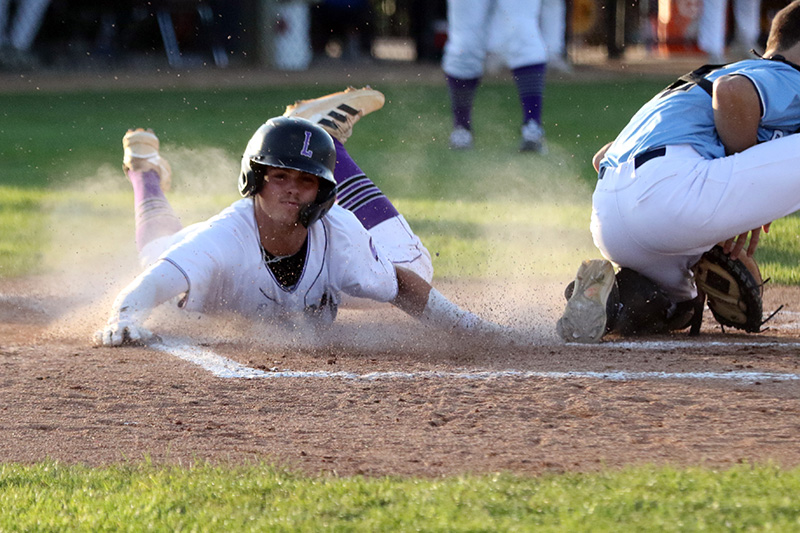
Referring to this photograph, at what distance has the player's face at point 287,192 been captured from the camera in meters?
4.45

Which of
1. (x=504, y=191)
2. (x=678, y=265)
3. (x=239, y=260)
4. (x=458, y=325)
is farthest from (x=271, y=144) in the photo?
(x=504, y=191)

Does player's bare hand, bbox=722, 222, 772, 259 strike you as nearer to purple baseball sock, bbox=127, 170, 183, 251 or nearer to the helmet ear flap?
the helmet ear flap

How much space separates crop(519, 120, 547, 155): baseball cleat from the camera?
34.5ft

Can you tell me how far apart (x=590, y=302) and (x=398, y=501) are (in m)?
1.99

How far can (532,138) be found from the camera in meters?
10.5

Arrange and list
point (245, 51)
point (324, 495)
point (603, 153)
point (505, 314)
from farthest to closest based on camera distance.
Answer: point (245, 51) → point (505, 314) → point (603, 153) → point (324, 495)

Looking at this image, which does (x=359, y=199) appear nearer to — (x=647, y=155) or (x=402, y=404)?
(x=647, y=155)

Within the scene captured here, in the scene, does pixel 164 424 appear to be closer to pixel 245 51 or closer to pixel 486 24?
pixel 486 24

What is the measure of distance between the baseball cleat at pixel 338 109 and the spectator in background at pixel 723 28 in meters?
16.4

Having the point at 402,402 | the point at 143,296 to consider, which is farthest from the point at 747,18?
the point at 402,402

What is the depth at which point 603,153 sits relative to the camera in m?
4.85

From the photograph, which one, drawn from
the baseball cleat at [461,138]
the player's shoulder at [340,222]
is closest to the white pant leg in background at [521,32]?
the baseball cleat at [461,138]

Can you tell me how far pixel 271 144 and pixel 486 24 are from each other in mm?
Answer: 6578

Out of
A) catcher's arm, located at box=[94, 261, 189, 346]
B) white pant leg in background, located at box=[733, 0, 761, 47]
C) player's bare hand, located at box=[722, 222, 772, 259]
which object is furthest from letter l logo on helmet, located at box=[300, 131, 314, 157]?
white pant leg in background, located at box=[733, 0, 761, 47]
